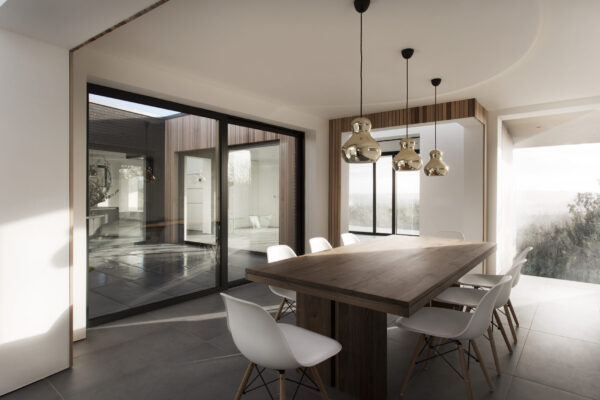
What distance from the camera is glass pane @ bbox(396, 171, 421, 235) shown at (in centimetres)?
759

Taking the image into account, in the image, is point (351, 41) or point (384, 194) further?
point (384, 194)

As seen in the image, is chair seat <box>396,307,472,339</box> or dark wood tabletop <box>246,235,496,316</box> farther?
chair seat <box>396,307,472,339</box>

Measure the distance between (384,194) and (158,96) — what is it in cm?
582

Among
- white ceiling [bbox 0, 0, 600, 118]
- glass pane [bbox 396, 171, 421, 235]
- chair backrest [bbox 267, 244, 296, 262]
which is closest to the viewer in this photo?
white ceiling [bbox 0, 0, 600, 118]

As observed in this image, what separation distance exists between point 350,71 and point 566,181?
4110 mm

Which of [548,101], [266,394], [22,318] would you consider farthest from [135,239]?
[548,101]

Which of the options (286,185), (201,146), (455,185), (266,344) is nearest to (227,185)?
(201,146)

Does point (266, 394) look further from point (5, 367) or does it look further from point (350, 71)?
point (350, 71)

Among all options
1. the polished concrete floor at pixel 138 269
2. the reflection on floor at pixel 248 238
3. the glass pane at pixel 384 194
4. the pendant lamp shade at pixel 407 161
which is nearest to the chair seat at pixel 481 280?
the pendant lamp shade at pixel 407 161

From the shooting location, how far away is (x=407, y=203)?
25.4 ft

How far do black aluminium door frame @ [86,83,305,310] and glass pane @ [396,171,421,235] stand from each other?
3186 millimetres

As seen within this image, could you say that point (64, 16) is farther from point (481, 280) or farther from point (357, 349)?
point (481, 280)

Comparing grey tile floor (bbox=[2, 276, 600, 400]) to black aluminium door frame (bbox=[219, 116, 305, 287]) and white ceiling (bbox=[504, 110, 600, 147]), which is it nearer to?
black aluminium door frame (bbox=[219, 116, 305, 287])

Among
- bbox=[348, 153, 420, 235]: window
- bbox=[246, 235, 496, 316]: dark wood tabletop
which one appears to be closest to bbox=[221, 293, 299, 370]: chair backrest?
bbox=[246, 235, 496, 316]: dark wood tabletop
